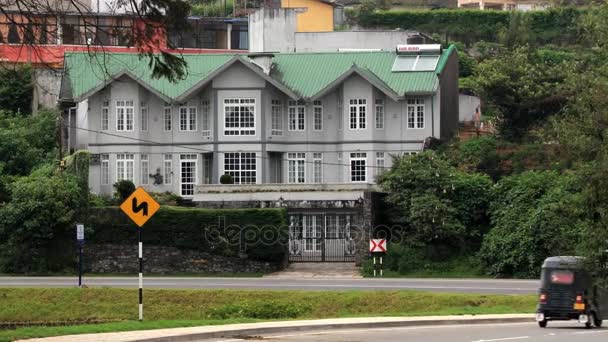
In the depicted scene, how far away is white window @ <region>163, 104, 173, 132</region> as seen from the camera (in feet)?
230

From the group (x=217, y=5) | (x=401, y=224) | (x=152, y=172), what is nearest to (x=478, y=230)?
(x=401, y=224)

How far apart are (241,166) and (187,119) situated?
3.90 metres

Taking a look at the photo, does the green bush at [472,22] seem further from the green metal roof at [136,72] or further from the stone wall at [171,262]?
the stone wall at [171,262]

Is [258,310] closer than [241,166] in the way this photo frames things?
Yes

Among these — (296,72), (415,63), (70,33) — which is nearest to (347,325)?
(70,33)

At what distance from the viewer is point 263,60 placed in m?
71.1

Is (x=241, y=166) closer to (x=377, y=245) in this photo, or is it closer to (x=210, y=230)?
(x=210, y=230)

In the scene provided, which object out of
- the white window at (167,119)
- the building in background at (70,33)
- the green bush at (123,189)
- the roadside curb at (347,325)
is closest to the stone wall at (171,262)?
the green bush at (123,189)

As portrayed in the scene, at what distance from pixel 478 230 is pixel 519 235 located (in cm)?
387

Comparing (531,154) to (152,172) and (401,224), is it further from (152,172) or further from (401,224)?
(152,172)

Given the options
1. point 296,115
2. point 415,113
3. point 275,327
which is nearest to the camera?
point 275,327

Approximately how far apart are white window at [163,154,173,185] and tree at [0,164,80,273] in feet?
30.1

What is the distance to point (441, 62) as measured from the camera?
2778 inches

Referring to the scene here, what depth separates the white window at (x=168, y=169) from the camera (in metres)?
69.8
